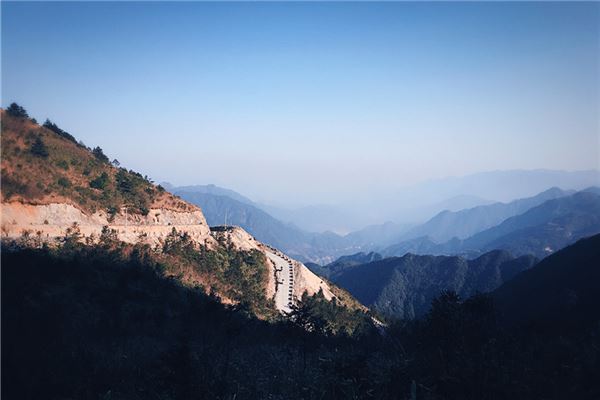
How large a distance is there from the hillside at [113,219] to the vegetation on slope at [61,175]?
0.13 metres

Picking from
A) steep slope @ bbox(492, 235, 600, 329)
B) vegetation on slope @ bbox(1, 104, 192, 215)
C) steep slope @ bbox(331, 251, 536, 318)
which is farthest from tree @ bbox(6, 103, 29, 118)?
steep slope @ bbox(331, 251, 536, 318)

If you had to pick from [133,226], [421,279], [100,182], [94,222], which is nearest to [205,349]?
[94,222]

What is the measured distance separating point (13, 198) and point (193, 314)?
2380 cm

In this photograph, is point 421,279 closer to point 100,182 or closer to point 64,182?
point 100,182

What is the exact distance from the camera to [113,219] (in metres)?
52.6

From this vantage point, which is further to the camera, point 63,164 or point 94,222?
point 63,164

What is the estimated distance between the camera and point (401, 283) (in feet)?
533

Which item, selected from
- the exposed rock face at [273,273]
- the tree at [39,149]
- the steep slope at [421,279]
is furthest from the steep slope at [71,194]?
the steep slope at [421,279]

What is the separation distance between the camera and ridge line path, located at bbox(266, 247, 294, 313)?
211ft

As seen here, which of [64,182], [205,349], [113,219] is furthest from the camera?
[113,219]

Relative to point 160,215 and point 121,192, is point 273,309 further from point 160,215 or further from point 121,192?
point 121,192

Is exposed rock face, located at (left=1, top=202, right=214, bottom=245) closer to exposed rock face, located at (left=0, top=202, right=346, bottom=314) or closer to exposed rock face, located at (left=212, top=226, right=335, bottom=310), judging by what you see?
exposed rock face, located at (left=0, top=202, right=346, bottom=314)

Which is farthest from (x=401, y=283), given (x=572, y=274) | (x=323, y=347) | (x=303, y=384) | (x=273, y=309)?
(x=303, y=384)

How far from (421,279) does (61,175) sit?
147 m
